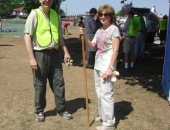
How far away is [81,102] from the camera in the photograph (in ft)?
18.1

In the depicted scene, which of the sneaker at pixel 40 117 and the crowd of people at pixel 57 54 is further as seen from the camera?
the sneaker at pixel 40 117

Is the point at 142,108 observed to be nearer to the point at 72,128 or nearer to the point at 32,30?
the point at 72,128

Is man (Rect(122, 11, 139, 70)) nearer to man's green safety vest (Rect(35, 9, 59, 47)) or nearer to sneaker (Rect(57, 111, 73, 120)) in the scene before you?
sneaker (Rect(57, 111, 73, 120))

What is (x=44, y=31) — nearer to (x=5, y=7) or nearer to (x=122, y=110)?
(x=122, y=110)

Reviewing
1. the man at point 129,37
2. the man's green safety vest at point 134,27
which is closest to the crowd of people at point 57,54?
the man at point 129,37

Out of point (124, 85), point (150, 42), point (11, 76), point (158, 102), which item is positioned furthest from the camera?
point (150, 42)

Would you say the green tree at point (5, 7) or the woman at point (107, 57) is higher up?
the green tree at point (5, 7)

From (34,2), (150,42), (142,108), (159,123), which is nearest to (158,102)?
(142,108)

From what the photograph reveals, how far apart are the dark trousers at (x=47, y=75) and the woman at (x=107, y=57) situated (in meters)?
0.62

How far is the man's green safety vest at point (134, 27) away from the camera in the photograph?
867cm

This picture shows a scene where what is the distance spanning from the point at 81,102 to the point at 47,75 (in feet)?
4.28

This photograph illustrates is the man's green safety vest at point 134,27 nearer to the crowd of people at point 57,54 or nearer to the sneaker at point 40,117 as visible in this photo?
the crowd of people at point 57,54

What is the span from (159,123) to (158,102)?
104cm

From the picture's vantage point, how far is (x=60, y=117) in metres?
4.70
